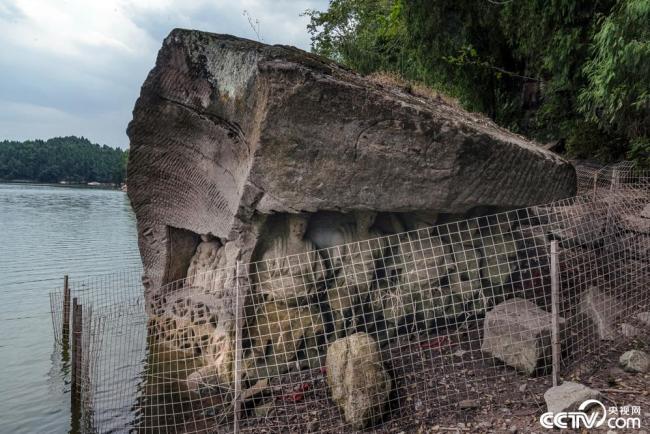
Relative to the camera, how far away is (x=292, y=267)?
5.64 meters

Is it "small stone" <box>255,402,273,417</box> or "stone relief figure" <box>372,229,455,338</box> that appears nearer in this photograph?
"small stone" <box>255,402,273,417</box>

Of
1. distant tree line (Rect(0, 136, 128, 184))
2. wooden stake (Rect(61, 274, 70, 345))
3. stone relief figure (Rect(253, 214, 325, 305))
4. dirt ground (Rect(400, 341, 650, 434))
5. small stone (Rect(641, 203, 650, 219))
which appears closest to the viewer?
dirt ground (Rect(400, 341, 650, 434))

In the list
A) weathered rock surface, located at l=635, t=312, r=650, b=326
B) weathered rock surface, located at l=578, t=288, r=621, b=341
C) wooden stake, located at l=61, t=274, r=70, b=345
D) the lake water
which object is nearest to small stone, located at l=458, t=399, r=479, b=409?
weathered rock surface, located at l=578, t=288, r=621, b=341

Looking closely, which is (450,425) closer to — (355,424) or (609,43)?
(355,424)

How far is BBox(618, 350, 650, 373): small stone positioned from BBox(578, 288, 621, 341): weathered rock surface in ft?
1.71

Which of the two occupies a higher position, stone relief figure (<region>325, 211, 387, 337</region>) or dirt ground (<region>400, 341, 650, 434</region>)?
stone relief figure (<region>325, 211, 387, 337</region>)

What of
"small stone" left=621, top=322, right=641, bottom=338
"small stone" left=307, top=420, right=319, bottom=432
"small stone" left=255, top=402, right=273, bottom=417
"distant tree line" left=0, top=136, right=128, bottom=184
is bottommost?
"small stone" left=307, top=420, right=319, bottom=432

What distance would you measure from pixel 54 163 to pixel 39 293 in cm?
9458

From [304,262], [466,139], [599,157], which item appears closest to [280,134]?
[304,262]

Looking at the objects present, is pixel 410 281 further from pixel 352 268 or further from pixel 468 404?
pixel 468 404

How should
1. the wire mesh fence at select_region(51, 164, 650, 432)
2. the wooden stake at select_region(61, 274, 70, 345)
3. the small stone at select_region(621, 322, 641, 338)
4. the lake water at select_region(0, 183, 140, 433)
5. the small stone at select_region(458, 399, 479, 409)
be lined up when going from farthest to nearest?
1. the wooden stake at select_region(61, 274, 70, 345)
2. the lake water at select_region(0, 183, 140, 433)
3. the small stone at select_region(621, 322, 641, 338)
4. the wire mesh fence at select_region(51, 164, 650, 432)
5. the small stone at select_region(458, 399, 479, 409)

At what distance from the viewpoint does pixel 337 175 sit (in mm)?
5207

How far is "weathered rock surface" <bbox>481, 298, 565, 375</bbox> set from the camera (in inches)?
187

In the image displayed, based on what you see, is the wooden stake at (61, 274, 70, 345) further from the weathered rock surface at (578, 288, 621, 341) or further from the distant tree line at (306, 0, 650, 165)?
the distant tree line at (306, 0, 650, 165)
